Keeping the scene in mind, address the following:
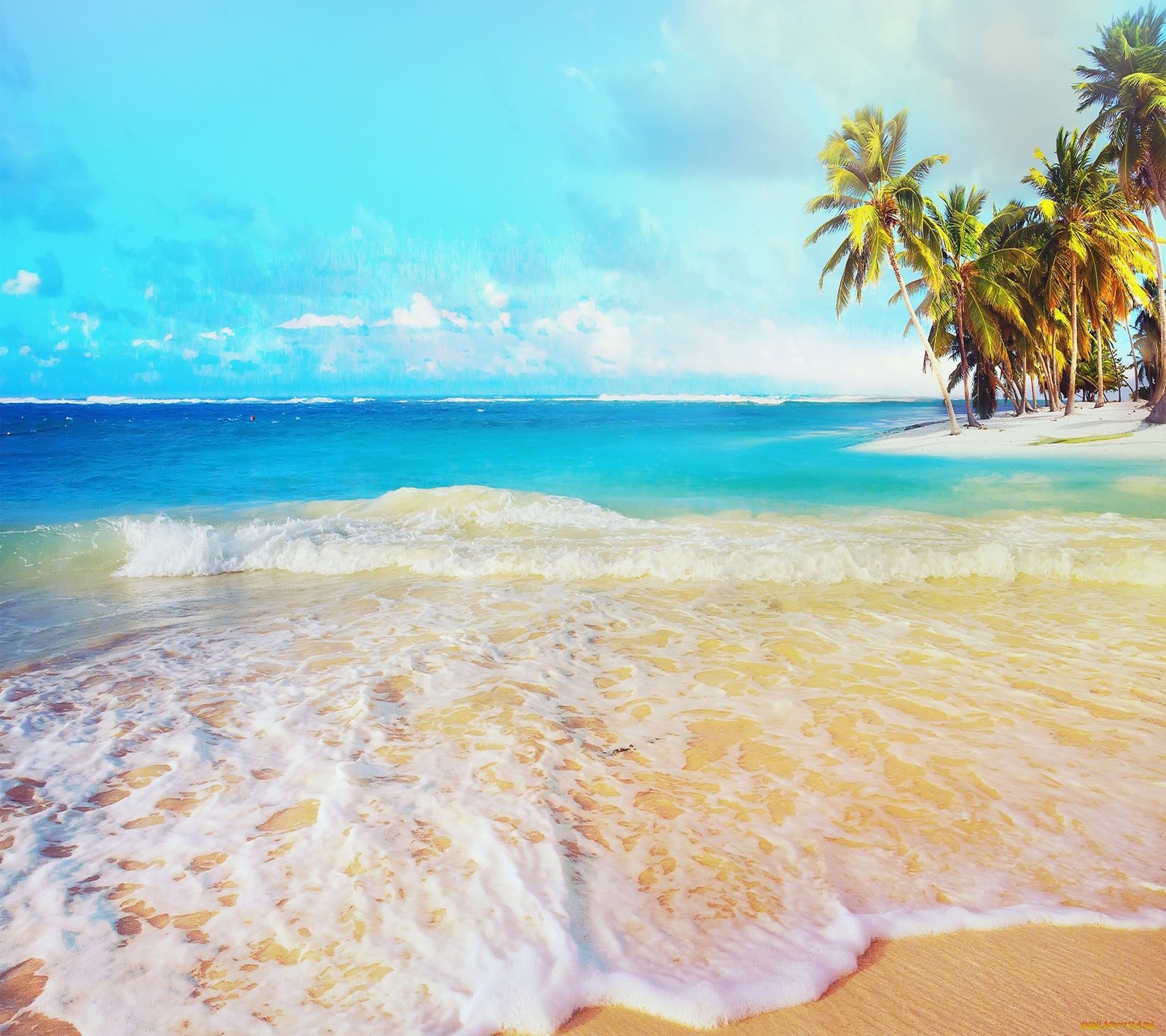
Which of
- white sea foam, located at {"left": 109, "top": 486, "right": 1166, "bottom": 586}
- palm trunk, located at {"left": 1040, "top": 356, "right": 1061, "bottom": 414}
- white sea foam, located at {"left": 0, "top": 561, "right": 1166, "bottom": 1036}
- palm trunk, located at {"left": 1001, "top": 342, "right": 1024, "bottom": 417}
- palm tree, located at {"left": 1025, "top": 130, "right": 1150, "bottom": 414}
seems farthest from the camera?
palm trunk, located at {"left": 1040, "top": 356, "right": 1061, "bottom": 414}

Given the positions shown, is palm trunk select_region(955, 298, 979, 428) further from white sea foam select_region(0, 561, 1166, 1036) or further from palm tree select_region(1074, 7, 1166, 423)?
white sea foam select_region(0, 561, 1166, 1036)

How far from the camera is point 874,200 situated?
90.1 ft

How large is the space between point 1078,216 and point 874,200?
1018 centimetres

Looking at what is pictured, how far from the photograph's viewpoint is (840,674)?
4785 millimetres

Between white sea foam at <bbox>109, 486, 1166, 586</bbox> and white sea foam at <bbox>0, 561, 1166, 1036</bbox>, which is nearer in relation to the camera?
white sea foam at <bbox>0, 561, 1166, 1036</bbox>

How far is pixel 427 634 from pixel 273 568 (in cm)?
469

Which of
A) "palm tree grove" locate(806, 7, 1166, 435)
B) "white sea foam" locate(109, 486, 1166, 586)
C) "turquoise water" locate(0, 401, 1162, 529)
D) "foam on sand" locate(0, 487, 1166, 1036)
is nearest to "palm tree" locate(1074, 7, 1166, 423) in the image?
"palm tree grove" locate(806, 7, 1166, 435)

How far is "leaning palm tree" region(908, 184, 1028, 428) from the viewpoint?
29.9 m

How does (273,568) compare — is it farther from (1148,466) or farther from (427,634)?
(1148,466)

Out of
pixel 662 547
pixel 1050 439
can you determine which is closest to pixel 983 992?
pixel 662 547

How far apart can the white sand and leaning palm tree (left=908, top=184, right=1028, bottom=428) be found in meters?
3.01

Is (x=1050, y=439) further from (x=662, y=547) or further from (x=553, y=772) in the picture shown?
(x=553, y=772)

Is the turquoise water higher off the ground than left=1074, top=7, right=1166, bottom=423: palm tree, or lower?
lower

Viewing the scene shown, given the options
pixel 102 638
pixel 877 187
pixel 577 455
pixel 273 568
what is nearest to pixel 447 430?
pixel 577 455
